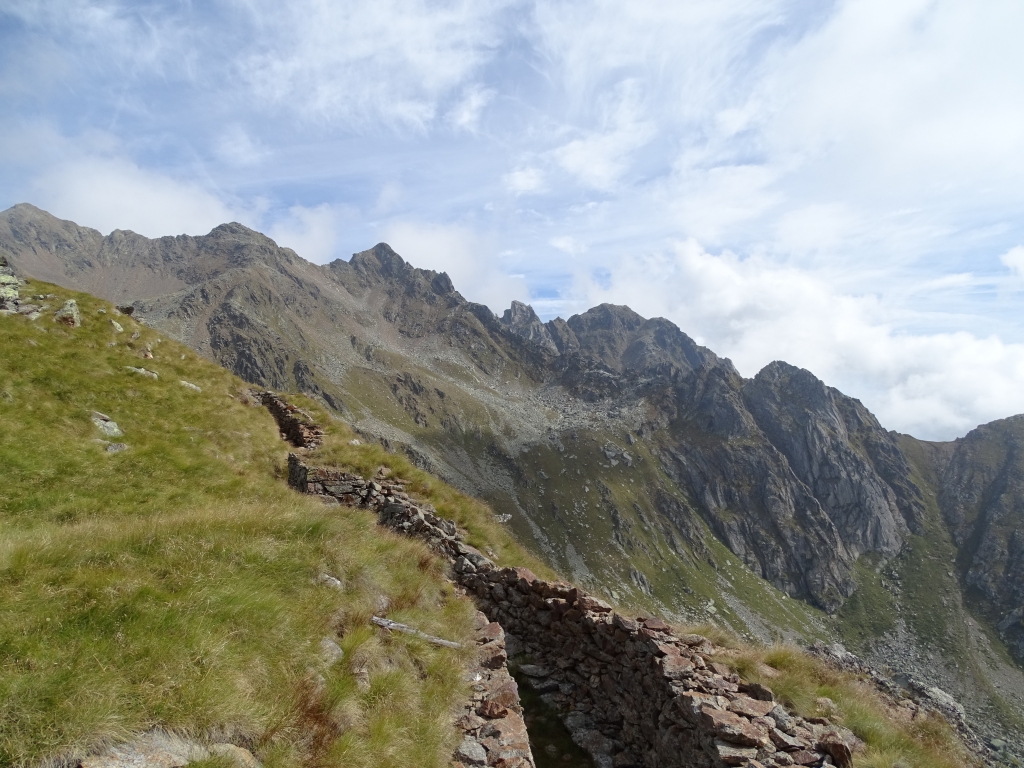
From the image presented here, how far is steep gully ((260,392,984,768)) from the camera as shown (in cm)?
935

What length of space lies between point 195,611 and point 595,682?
1021cm

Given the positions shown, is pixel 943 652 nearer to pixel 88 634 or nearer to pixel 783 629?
pixel 783 629

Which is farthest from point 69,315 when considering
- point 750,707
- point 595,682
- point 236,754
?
point 750,707

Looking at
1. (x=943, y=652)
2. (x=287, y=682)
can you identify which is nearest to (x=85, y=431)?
(x=287, y=682)

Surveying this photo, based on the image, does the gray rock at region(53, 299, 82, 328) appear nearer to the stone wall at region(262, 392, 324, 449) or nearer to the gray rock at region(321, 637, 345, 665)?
the stone wall at region(262, 392, 324, 449)

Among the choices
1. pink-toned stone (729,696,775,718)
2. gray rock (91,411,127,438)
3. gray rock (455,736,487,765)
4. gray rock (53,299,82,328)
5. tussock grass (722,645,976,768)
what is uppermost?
gray rock (53,299,82,328)

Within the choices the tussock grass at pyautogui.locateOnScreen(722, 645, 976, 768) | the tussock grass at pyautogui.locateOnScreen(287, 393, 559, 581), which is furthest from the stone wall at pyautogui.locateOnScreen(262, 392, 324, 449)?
the tussock grass at pyautogui.locateOnScreen(722, 645, 976, 768)

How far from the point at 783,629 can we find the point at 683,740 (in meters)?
224

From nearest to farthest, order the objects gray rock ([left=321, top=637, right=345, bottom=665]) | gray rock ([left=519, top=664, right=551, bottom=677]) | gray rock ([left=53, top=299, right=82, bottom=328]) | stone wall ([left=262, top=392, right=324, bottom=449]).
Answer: gray rock ([left=321, top=637, right=345, bottom=665]) → gray rock ([left=519, top=664, right=551, bottom=677]) → gray rock ([left=53, top=299, right=82, bottom=328]) → stone wall ([left=262, top=392, right=324, bottom=449])

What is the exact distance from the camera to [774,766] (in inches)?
356

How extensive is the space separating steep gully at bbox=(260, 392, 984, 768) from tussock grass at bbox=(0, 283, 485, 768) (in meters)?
1.02

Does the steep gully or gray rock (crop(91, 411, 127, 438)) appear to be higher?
gray rock (crop(91, 411, 127, 438))

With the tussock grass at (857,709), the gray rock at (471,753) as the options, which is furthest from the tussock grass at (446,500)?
the gray rock at (471,753)

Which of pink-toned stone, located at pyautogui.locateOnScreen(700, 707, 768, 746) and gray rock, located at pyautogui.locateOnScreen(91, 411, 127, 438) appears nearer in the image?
pink-toned stone, located at pyautogui.locateOnScreen(700, 707, 768, 746)
